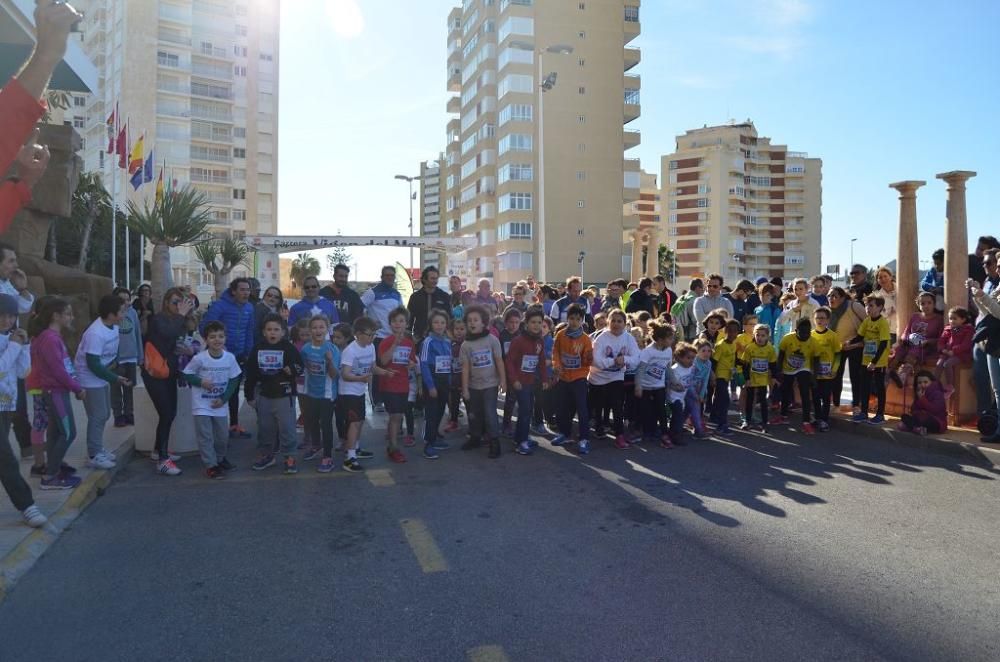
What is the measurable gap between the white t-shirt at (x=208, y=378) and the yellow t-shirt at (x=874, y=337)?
25.8ft

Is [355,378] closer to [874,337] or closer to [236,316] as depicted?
[236,316]

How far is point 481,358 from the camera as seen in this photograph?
8398mm

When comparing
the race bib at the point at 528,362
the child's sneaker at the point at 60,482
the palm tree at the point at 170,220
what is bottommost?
the child's sneaker at the point at 60,482

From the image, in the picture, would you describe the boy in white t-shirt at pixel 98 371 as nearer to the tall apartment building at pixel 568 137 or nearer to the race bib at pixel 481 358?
the race bib at pixel 481 358

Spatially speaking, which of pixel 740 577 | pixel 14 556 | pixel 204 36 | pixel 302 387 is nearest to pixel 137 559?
pixel 14 556

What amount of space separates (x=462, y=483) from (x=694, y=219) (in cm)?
10464

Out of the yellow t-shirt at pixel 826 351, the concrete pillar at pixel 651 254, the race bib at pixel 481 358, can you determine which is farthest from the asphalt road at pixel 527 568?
the concrete pillar at pixel 651 254

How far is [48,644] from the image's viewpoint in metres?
3.57

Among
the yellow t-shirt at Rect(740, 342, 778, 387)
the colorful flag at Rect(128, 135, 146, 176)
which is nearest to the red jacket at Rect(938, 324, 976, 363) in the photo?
the yellow t-shirt at Rect(740, 342, 778, 387)

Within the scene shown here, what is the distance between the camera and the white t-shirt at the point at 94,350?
6.93 meters

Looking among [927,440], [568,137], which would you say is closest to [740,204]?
[568,137]

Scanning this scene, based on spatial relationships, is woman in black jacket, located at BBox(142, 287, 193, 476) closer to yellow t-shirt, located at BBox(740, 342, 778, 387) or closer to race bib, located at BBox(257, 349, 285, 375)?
race bib, located at BBox(257, 349, 285, 375)

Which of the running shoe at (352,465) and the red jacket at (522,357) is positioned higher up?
the red jacket at (522,357)

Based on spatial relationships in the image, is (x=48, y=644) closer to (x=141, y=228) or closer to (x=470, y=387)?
(x=470, y=387)
